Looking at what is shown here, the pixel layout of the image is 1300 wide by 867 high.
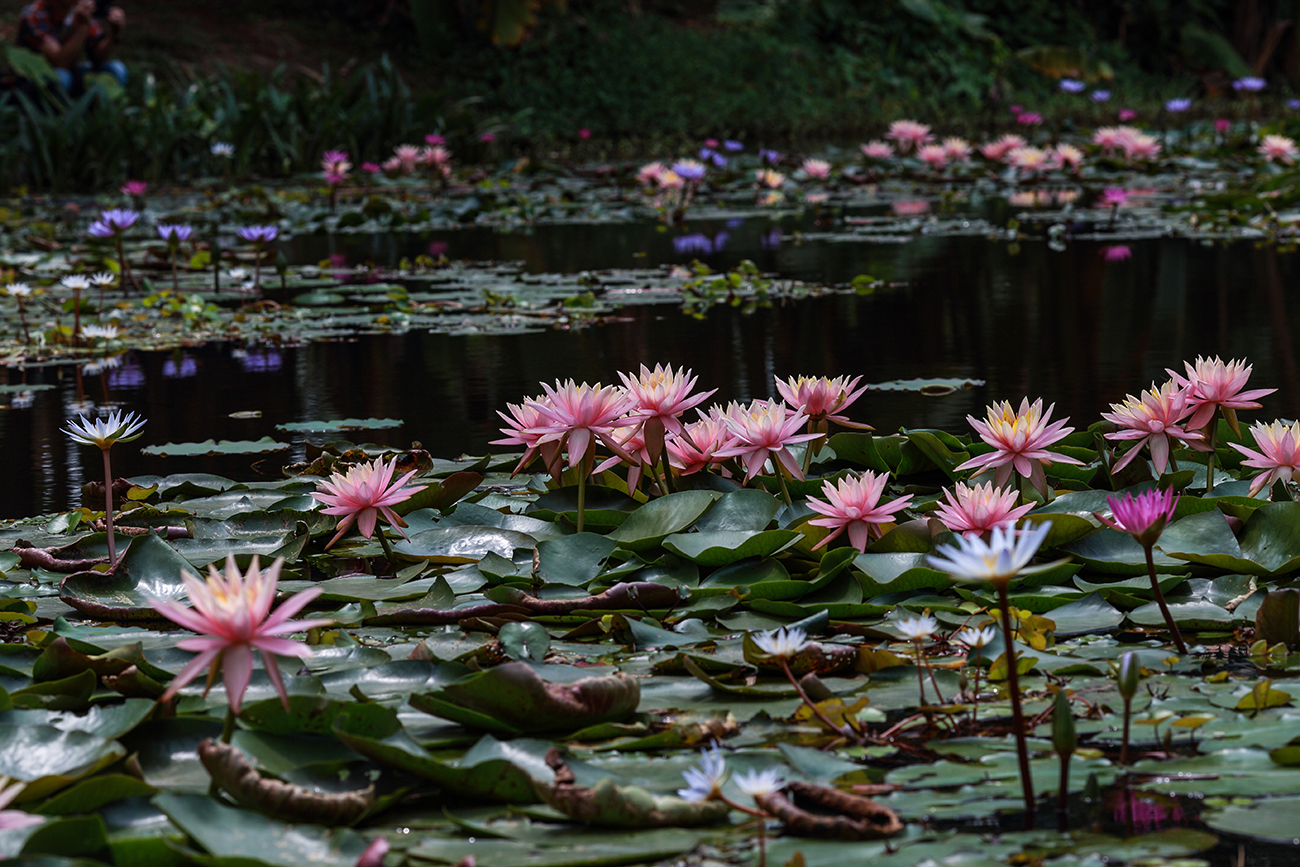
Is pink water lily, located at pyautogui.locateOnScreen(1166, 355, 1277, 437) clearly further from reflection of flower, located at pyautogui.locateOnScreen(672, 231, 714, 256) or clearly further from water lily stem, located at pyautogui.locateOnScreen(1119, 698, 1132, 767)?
reflection of flower, located at pyautogui.locateOnScreen(672, 231, 714, 256)

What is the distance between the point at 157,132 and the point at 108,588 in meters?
9.41

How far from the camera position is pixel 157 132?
34.5 ft

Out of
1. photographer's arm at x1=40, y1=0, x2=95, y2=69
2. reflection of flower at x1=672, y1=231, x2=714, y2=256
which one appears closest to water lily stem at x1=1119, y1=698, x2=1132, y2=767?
reflection of flower at x1=672, y1=231, x2=714, y2=256

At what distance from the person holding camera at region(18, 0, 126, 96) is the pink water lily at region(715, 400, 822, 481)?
1117cm

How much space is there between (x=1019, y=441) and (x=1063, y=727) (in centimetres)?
87

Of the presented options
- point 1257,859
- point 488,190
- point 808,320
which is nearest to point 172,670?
point 1257,859

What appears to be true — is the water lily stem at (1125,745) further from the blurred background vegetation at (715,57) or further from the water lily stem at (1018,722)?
the blurred background vegetation at (715,57)

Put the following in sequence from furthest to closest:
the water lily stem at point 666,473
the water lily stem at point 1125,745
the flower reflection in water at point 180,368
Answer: the flower reflection in water at point 180,368
the water lily stem at point 666,473
the water lily stem at point 1125,745

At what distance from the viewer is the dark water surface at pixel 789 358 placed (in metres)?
3.13

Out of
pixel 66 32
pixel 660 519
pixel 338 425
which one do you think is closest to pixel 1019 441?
pixel 660 519

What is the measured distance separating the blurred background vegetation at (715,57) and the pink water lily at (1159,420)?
1079 cm

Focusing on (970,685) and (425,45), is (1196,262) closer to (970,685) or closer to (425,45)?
(970,685)

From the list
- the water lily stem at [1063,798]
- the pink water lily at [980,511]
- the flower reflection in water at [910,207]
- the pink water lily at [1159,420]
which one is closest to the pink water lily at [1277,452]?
the pink water lily at [1159,420]

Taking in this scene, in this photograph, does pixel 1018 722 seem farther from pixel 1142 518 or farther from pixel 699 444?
pixel 699 444
